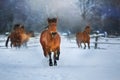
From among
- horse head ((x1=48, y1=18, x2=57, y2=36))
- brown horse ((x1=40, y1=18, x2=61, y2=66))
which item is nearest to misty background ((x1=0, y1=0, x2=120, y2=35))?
brown horse ((x1=40, y1=18, x2=61, y2=66))

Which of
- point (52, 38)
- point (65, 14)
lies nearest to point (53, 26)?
point (52, 38)

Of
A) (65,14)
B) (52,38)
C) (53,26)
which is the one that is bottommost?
(65,14)

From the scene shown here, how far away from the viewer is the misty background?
44469 mm

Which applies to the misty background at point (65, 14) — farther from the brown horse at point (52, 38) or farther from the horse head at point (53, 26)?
the horse head at point (53, 26)

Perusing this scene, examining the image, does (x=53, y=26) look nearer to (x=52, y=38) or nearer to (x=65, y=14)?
(x=52, y=38)

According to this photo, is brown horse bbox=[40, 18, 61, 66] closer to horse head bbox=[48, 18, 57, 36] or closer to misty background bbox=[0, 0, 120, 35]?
horse head bbox=[48, 18, 57, 36]

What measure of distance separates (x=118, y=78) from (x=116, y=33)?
3398 cm

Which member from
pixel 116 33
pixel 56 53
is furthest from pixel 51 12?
pixel 56 53

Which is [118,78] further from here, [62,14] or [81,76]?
[62,14]

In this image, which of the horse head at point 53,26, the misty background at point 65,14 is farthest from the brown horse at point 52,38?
the misty background at point 65,14

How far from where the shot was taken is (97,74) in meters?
9.14

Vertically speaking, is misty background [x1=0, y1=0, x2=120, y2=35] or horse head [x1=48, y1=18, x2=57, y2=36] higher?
horse head [x1=48, y1=18, x2=57, y2=36]

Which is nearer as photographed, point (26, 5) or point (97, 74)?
point (97, 74)

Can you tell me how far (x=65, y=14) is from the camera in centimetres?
4881
